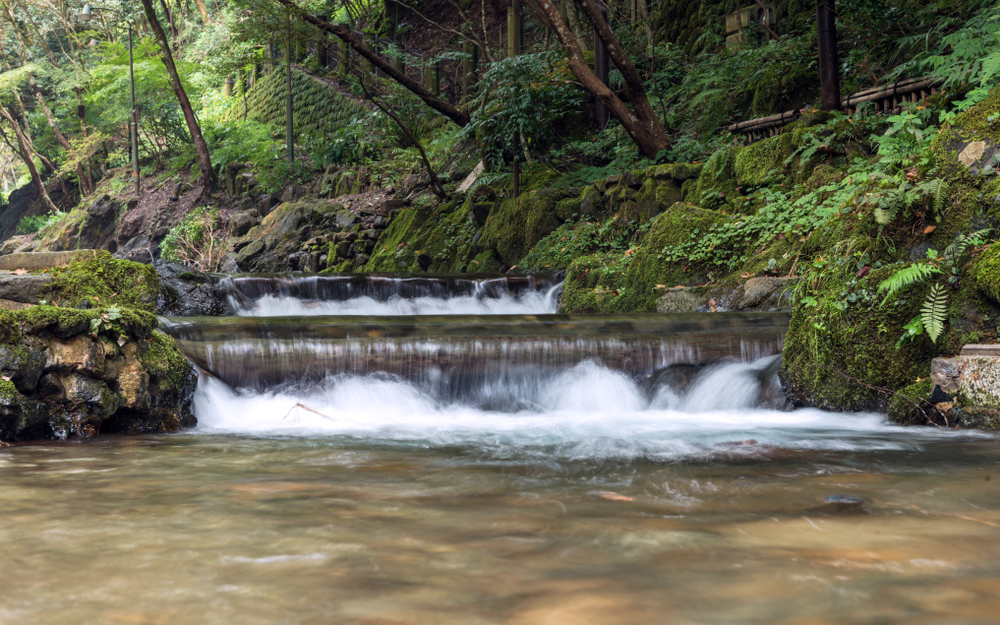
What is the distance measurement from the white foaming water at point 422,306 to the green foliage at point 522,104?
12.1 ft

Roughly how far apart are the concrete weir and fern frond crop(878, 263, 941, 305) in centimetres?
149

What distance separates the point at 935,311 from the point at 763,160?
5.57 meters

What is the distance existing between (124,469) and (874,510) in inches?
130

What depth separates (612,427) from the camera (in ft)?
15.4

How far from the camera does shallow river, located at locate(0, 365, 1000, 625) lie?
5.44ft

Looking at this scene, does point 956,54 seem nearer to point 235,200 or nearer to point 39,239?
point 235,200

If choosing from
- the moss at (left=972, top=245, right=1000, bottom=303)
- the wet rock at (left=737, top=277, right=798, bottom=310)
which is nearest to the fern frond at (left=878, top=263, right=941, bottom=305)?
the moss at (left=972, top=245, right=1000, bottom=303)

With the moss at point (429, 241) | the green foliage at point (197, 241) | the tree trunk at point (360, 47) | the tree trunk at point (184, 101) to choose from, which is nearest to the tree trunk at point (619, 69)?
the tree trunk at point (360, 47)

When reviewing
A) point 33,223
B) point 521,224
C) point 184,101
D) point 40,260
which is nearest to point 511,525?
point 40,260

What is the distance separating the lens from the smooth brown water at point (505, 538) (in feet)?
5.41

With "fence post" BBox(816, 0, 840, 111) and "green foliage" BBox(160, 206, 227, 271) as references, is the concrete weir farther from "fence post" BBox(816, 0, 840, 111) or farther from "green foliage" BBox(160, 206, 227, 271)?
"green foliage" BBox(160, 206, 227, 271)

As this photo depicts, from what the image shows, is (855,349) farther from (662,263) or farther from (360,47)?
(360,47)

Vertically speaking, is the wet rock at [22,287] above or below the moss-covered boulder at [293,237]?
below

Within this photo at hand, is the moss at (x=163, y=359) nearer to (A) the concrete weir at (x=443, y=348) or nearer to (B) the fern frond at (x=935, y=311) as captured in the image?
(A) the concrete weir at (x=443, y=348)
